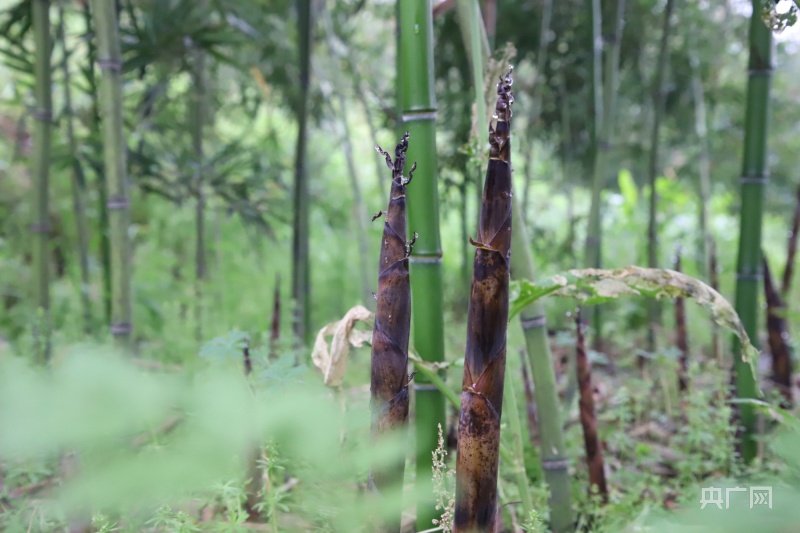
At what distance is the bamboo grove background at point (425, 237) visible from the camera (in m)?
0.97

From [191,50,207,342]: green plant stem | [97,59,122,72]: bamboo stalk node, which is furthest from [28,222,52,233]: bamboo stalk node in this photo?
[97,59,122,72]: bamboo stalk node

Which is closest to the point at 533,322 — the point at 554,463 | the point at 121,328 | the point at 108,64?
the point at 554,463

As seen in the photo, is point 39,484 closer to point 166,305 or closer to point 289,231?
point 166,305

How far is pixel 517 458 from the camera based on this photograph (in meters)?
1.01

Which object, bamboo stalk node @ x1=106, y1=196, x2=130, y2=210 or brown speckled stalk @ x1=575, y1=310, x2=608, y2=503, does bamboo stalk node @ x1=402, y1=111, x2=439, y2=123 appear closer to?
brown speckled stalk @ x1=575, y1=310, x2=608, y2=503

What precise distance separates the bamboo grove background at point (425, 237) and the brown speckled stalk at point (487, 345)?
0.01 metres

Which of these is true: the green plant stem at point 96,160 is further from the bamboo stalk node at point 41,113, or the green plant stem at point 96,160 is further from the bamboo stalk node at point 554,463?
the bamboo stalk node at point 554,463

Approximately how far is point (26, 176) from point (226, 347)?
11.9 ft

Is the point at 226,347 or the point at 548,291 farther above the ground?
the point at 548,291

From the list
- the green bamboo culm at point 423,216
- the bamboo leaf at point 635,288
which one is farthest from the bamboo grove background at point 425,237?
the bamboo leaf at point 635,288

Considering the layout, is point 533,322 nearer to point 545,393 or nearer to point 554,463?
point 545,393

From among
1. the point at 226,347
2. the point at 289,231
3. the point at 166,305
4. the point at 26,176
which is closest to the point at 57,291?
the point at 26,176

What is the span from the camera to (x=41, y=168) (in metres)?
1.70

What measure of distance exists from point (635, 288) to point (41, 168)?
150 cm
